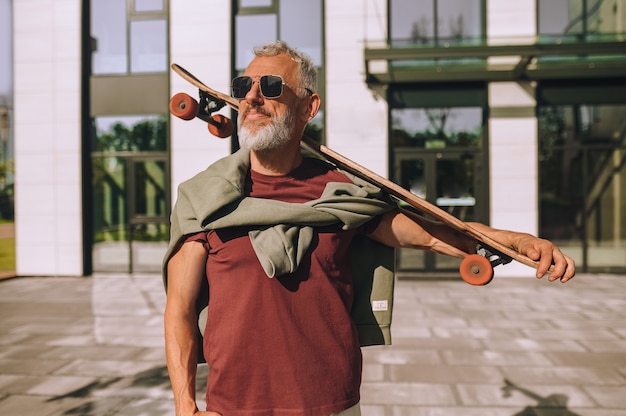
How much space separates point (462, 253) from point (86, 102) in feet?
38.8

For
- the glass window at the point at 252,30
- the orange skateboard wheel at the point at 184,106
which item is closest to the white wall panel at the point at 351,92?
the glass window at the point at 252,30

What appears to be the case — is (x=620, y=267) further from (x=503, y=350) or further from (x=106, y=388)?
(x=106, y=388)

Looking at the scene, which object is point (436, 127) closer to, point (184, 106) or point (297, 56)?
point (297, 56)

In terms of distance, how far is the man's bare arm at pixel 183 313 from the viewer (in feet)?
5.50

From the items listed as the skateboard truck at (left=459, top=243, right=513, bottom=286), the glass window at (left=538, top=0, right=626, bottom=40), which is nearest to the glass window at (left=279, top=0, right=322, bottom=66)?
the glass window at (left=538, top=0, right=626, bottom=40)

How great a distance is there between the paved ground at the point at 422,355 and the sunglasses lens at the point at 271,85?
3.30 m

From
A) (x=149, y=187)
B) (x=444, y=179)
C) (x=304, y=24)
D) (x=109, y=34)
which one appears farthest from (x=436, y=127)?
(x=109, y=34)

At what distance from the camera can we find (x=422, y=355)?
18.6ft

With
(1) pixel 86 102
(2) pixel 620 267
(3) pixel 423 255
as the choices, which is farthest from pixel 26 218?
(2) pixel 620 267

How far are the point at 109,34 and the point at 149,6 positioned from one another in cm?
118

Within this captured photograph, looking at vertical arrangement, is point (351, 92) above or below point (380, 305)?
above

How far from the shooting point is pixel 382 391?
464cm

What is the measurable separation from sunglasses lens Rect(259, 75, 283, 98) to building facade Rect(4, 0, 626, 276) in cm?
879

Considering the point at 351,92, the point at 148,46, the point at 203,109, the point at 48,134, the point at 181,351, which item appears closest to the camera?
the point at 181,351
